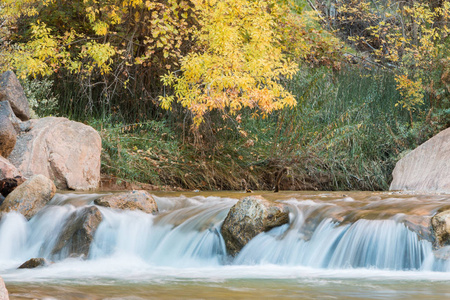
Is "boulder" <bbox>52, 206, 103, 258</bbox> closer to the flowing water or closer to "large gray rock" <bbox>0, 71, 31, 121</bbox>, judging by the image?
the flowing water

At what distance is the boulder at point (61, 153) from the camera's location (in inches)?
368

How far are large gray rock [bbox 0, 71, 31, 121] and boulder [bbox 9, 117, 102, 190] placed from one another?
0.78ft

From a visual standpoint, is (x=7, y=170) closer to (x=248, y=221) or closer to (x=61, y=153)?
(x=61, y=153)

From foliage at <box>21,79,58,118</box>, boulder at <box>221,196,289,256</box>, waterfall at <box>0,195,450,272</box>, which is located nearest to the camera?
waterfall at <box>0,195,450,272</box>

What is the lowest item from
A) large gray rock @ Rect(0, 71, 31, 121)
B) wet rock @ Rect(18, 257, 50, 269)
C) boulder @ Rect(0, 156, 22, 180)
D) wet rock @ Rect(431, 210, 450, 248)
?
wet rock @ Rect(18, 257, 50, 269)

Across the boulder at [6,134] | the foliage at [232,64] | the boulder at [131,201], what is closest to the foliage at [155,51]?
the foliage at [232,64]

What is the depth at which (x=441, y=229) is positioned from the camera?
5.45m

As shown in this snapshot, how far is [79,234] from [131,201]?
0.87m

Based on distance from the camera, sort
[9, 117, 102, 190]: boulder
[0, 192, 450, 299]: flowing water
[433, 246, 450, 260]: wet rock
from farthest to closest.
Result: 1. [9, 117, 102, 190]: boulder
2. [433, 246, 450, 260]: wet rock
3. [0, 192, 450, 299]: flowing water

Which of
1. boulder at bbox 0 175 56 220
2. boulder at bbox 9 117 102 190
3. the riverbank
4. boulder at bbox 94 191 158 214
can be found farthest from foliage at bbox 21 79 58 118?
boulder at bbox 94 191 158 214

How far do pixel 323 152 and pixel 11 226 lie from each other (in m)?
6.49

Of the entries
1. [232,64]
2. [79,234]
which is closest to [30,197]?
[79,234]

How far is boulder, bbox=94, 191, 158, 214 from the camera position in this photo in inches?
286

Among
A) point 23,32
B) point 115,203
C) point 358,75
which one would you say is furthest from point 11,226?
point 358,75
